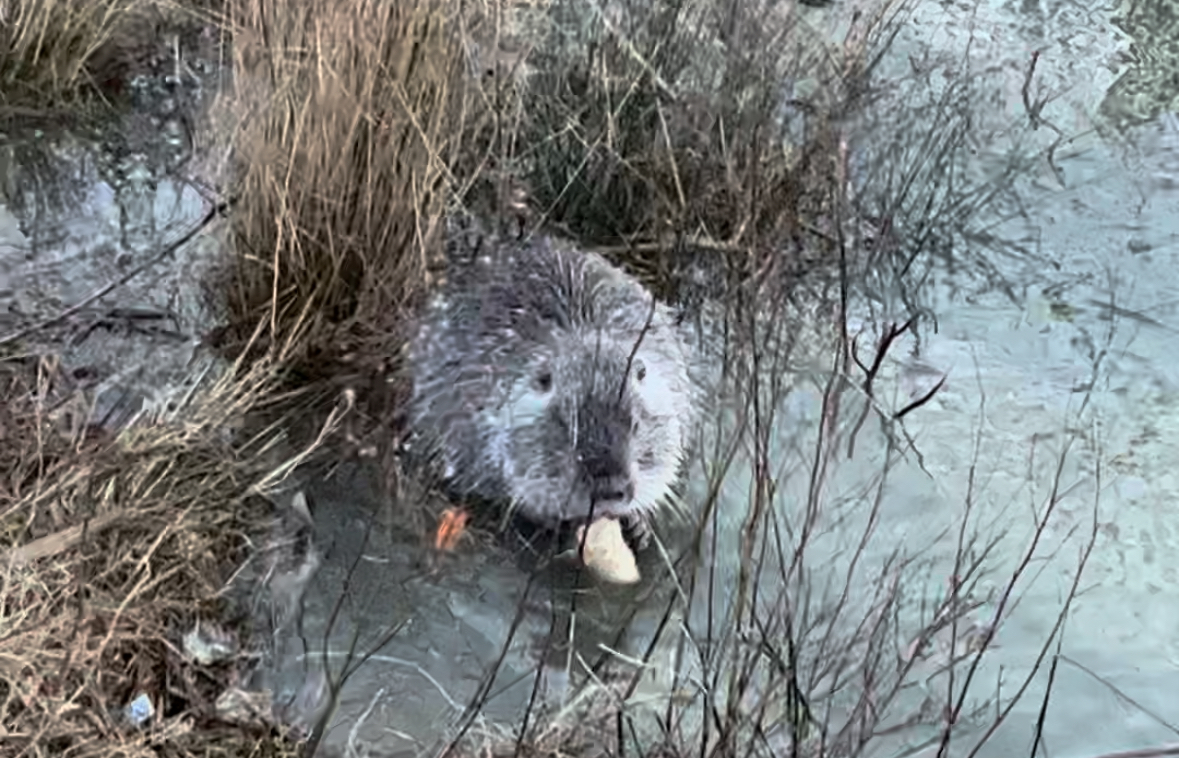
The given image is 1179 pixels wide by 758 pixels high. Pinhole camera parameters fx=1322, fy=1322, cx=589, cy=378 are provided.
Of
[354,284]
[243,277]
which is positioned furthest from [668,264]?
[243,277]

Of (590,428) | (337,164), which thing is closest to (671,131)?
(337,164)

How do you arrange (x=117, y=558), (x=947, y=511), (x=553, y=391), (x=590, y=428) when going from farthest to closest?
(x=947, y=511) → (x=553, y=391) → (x=590, y=428) → (x=117, y=558)

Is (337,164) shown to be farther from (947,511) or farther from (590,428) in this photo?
(947,511)

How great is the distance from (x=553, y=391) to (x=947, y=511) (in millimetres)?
943

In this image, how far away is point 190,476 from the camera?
106 inches

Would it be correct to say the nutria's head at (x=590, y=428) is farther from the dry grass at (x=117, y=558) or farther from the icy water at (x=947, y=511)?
the dry grass at (x=117, y=558)

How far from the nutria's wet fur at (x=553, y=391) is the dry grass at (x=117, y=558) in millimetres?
449

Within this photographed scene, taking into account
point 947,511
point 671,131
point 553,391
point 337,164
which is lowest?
point 947,511

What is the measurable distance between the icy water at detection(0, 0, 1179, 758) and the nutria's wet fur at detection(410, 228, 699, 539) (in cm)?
18

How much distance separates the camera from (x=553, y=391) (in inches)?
115

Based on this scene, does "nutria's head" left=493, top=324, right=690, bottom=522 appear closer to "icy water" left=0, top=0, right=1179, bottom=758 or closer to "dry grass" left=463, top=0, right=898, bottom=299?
"icy water" left=0, top=0, right=1179, bottom=758

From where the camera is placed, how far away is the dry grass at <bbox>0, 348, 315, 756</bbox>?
7.06 ft

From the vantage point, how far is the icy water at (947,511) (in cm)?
257

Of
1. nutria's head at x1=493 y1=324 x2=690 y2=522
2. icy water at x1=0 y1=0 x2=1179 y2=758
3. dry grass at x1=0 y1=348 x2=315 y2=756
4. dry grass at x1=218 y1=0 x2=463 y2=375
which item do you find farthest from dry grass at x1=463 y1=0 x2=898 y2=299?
dry grass at x1=0 y1=348 x2=315 y2=756
